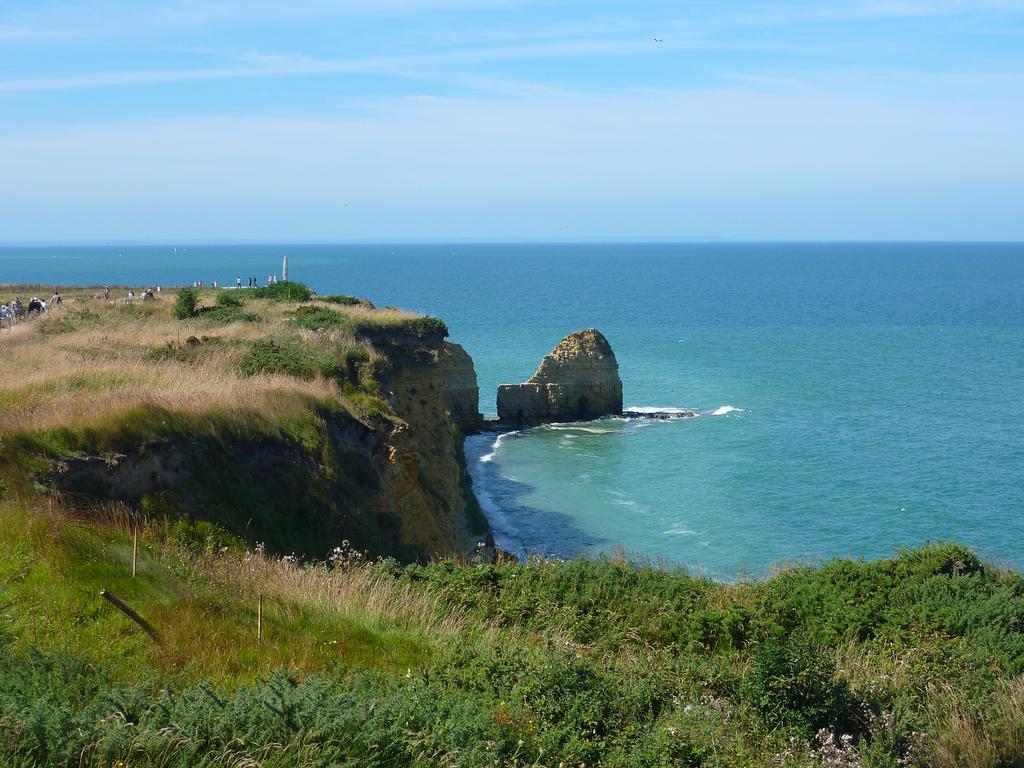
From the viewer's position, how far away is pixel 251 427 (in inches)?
786

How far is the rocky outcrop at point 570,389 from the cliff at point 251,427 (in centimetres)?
2932

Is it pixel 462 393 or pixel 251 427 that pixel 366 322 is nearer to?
pixel 251 427

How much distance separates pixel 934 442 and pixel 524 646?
4733cm

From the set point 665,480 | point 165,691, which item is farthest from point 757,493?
point 165,691

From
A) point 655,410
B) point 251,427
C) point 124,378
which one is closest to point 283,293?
point 124,378

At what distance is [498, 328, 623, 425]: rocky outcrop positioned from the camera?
65.2m

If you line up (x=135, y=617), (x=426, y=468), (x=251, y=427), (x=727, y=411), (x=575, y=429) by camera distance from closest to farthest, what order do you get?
(x=135, y=617) < (x=251, y=427) < (x=426, y=468) < (x=575, y=429) < (x=727, y=411)

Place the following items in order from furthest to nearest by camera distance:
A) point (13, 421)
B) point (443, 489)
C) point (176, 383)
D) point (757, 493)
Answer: point (757, 493)
point (443, 489)
point (176, 383)
point (13, 421)

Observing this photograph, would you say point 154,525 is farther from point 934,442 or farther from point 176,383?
point 934,442

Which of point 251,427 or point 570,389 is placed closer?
point 251,427

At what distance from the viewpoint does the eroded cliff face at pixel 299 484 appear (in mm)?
16078

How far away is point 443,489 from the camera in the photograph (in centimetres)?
3192

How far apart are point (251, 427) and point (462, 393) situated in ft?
140

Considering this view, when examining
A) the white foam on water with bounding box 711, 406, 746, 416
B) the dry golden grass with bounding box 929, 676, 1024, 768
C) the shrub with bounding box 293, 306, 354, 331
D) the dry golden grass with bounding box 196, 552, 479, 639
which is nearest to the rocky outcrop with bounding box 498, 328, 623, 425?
the white foam on water with bounding box 711, 406, 746, 416
